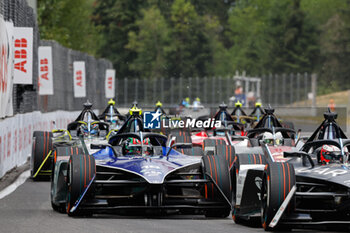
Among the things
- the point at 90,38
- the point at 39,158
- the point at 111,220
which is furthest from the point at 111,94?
the point at 111,220

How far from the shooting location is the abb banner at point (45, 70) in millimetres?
31000

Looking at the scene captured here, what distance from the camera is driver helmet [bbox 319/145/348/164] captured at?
1191 centimetres

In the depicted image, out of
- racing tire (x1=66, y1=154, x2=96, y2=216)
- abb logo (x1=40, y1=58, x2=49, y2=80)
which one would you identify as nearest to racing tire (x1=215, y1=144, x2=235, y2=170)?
racing tire (x1=66, y1=154, x2=96, y2=216)

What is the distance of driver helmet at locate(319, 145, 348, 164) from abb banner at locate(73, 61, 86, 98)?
98.1 feet

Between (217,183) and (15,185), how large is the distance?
20.4 feet

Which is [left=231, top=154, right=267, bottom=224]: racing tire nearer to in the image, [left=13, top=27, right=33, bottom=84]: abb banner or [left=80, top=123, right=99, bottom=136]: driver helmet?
[left=80, top=123, right=99, bottom=136]: driver helmet

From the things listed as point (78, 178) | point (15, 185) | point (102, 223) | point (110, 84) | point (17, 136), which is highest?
point (110, 84)

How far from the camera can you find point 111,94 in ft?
185

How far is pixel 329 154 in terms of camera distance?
471 inches

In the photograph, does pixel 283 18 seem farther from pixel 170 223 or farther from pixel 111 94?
pixel 170 223

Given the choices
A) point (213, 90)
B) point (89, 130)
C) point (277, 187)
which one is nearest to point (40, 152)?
point (89, 130)

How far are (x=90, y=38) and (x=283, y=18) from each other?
2764 centimetres

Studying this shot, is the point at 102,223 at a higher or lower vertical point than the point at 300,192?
lower

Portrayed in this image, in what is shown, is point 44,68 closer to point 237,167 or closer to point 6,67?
point 6,67
